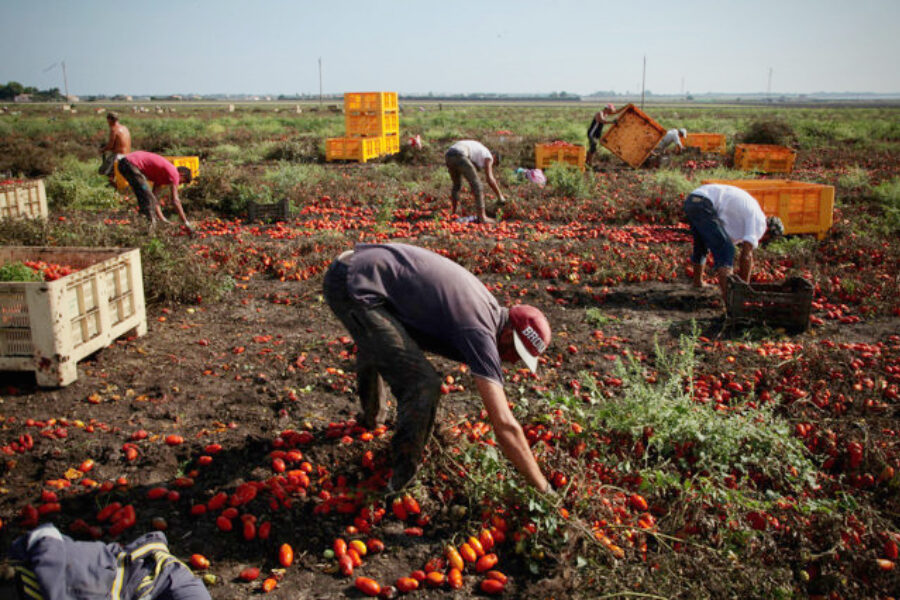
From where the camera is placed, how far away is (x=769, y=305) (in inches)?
246

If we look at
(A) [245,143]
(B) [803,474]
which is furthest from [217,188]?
(A) [245,143]

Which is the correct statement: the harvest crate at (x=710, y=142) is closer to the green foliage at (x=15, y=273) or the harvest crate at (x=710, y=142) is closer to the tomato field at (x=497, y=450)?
the tomato field at (x=497, y=450)

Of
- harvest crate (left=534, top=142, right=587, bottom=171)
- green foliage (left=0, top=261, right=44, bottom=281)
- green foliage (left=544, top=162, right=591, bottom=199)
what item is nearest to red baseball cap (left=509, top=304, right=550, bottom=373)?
green foliage (left=0, top=261, right=44, bottom=281)

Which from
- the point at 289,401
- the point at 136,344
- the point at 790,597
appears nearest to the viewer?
the point at 790,597

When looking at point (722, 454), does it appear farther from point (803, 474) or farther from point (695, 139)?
point (695, 139)

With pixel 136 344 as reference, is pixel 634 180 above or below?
above

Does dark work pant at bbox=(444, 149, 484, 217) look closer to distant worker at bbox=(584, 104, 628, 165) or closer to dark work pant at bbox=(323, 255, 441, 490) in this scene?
distant worker at bbox=(584, 104, 628, 165)

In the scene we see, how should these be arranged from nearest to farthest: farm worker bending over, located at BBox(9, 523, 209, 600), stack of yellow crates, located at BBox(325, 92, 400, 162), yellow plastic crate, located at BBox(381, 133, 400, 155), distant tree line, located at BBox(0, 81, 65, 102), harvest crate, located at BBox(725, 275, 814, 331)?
farm worker bending over, located at BBox(9, 523, 209, 600)
harvest crate, located at BBox(725, 275, 814, 331)
stack of yellow crates, located at BBox(325, 92, 400, 162)
yellow plastic crate, located at BBox(381, 133, 400, 155)
distant tree line, located at BBox(0, 81, 65, 102)

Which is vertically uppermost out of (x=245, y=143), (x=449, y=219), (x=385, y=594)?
(x=245, y=143)

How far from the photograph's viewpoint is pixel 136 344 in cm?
564

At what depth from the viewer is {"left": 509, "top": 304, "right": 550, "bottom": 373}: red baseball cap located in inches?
119

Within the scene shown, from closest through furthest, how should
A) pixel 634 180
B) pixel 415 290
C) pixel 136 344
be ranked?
pixel 415 290
pixel 136 344
pixel 634 180

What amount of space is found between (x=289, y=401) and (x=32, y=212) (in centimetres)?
734

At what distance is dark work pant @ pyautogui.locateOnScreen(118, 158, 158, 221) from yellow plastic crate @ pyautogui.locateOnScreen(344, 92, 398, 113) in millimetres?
10579
